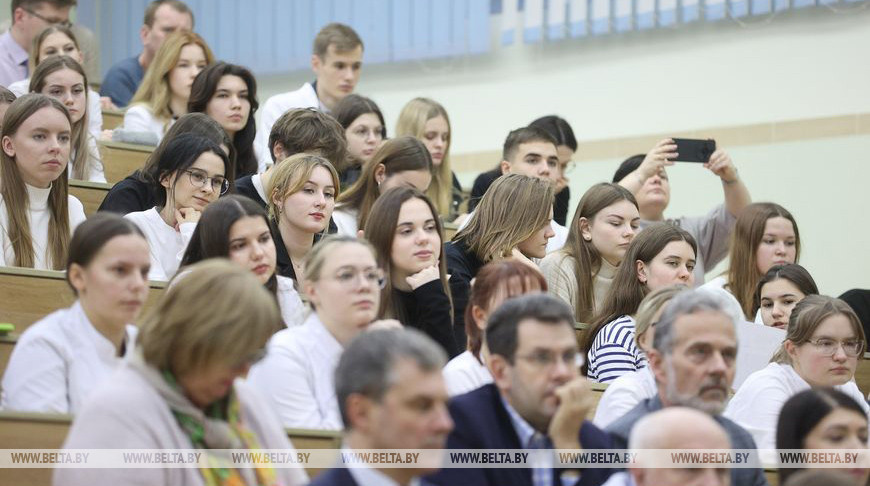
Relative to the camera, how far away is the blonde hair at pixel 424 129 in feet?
18.1

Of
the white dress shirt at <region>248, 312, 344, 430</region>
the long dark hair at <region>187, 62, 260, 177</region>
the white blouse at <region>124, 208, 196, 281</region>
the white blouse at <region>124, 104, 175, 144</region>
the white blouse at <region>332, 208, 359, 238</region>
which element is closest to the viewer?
the white dress shirt at <region>248, 312, 344, 430</region>

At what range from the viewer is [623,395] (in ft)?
10.6

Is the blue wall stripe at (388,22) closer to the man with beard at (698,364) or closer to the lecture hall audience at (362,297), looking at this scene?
the lecture hall audience at (362,297)

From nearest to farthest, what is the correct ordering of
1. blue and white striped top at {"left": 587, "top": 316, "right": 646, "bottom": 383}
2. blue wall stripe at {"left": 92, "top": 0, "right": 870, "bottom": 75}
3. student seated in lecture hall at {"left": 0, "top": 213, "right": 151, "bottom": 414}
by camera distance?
student seated in lecture hall at {"left": 0, "top": 213, "right": 151, "bottom": 414} → blue and white striped top at {"left": 587, "top": 316, "right": 646, "bottom": 383} → blue wall stripe at {"left": 92, "top": 0, "right": 870, "bottom": 75}

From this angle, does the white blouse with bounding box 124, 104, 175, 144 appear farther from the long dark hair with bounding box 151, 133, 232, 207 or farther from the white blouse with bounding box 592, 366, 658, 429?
the white blouse with bounding box 592, 366, 658, 429

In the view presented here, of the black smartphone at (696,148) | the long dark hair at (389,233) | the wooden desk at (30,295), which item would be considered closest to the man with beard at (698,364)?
the long dark hair at (389,233)

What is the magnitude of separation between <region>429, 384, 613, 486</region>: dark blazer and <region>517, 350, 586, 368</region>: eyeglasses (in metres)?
0.12

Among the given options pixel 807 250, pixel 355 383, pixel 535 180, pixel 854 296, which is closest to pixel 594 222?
pixel 535 180

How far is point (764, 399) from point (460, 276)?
92cm

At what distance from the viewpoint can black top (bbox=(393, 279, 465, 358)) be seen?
3.58 metres

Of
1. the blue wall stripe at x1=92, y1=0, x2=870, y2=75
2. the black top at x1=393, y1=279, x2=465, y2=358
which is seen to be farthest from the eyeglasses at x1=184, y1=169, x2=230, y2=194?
the blue wall stripe at x1=92, y1=0, x2=870, y2=75

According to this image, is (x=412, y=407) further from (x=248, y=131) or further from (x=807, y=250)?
(x=807, y=250)

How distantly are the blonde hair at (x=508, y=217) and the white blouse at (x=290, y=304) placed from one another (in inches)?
28.0

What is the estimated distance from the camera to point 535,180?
418cm
